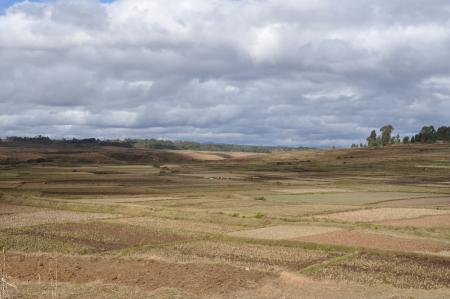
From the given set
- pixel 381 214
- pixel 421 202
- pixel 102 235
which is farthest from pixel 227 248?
pixel 421 202

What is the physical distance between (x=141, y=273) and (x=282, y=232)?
372 inches

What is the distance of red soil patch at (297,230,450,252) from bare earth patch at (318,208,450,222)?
5749mm

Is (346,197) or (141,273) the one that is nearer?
(141,273)

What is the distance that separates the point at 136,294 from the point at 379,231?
47.0ft

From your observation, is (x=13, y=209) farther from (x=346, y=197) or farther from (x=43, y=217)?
(x=346, y=197)

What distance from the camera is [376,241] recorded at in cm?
2262

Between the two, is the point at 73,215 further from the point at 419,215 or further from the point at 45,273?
the point at 419,215

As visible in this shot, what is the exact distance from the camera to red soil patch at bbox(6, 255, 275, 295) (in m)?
15.7

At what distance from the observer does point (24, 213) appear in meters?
32.9

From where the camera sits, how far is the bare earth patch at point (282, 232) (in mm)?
23906

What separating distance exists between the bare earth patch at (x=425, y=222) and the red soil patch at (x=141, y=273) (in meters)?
13.5

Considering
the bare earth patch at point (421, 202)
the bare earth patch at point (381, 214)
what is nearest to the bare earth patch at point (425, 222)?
the bare earth patch at point (381, 214)

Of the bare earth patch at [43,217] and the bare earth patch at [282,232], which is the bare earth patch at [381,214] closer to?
the bare earth patch at [282,232]

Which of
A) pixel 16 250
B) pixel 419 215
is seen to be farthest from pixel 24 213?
pixel 419 215
